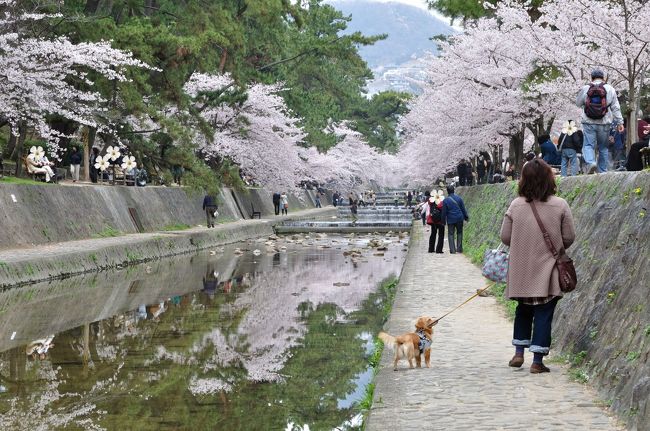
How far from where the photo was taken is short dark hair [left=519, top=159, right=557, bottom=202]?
7.89m

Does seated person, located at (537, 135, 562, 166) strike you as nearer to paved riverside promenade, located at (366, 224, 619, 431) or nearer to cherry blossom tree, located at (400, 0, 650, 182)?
cherry blossom tree, located at (400, 0, 650, 182)

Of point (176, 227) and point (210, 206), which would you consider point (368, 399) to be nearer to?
point (176, 227)

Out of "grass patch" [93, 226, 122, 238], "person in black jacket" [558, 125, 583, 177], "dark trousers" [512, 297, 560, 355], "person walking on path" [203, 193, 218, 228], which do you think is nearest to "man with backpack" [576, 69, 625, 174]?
"person in black jacket" [558, 125, 583, 177]

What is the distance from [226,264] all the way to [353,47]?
23.8m

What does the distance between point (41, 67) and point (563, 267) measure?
19259 mm

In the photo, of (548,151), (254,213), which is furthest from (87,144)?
(548,151)

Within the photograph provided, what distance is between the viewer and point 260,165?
163 feet

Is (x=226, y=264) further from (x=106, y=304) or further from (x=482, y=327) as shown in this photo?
(x=482, y=327)

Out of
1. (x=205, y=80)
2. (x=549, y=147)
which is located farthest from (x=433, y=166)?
(x=549, y=147)

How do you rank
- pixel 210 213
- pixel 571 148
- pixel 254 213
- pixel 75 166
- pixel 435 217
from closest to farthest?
pixel 571 148 < pixel 435 217 < pixel 75 166 < pixel 210 213 < pixel 254 213

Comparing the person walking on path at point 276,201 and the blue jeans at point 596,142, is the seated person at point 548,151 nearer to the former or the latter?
the blue jeans at point 596,142

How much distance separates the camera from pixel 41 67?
2384cm

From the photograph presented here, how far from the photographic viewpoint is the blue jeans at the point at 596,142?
13273 millimetres

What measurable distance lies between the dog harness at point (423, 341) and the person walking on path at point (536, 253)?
0.87m
